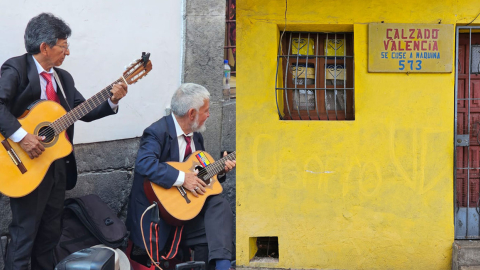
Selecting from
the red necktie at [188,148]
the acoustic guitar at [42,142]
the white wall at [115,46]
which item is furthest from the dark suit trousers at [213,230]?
the white wall at [115,46]

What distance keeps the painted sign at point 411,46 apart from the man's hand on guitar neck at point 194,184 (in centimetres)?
163

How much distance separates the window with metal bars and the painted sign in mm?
248

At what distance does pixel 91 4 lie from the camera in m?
4.60

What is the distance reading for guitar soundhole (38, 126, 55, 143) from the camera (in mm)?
3734

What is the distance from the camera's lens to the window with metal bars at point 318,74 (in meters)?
4.49

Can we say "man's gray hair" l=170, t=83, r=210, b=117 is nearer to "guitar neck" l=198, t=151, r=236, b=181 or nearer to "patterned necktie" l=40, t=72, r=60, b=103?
"guitar neck" l=198, t=151, r=236, b=181

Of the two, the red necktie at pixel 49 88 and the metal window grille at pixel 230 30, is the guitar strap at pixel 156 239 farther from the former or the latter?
the metal window grille at pixel 230 30

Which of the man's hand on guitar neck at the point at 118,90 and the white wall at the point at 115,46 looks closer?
the man's hand on guitar neck at the point at 118,90

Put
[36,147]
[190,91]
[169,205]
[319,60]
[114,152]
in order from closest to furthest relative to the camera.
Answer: [36,147]
[169,205]
[190,91]
[319,60]
[114,152]

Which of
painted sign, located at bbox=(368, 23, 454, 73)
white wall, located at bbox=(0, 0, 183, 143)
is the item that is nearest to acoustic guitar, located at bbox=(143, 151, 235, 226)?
white wall, located at bbox=(0, 0, 183, 143)

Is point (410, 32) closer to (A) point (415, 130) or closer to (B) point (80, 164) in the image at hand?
(A) point (415, 130)

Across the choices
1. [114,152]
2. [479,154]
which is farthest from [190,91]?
[479,154]

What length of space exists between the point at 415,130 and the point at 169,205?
207 centimetres

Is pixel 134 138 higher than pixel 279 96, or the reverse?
pixel 279 96
